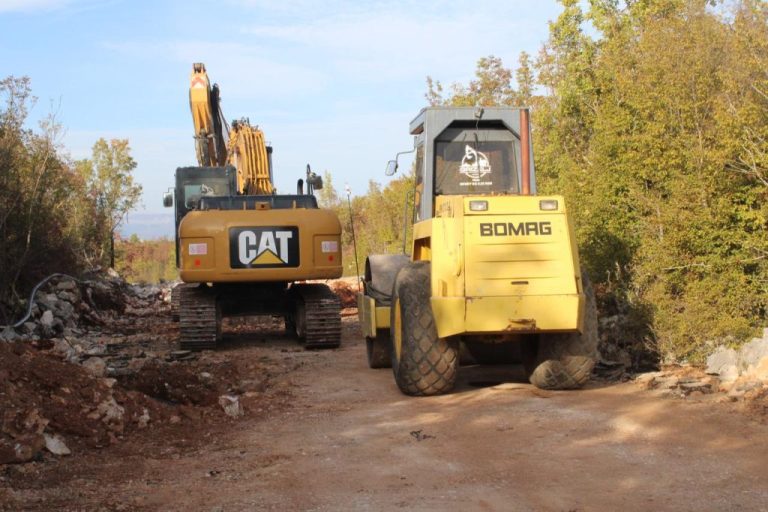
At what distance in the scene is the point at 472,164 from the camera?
33.3 feet

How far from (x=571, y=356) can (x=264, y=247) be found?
587 cm

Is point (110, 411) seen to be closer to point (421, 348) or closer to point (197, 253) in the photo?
point (421, 348)

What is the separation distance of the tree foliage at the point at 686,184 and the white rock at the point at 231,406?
211 inches

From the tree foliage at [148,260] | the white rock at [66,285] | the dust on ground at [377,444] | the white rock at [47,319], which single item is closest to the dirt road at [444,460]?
the dust on ground at [377,444]

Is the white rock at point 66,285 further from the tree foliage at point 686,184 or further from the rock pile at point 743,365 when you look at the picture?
the rock pile at point 743,365

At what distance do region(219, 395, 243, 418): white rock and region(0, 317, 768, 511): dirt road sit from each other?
0.48ft

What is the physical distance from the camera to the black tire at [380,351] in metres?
11.1

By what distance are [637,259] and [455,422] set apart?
5879mm

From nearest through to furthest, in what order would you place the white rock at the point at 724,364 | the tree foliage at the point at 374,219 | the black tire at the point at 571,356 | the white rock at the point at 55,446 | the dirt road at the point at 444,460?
the dirt road at the point at 444,460, the white rock at the point at 55,446, the black tire at the point at 571,356, the white rock at the point at 724,364, the tree foliage at the point at 374,219

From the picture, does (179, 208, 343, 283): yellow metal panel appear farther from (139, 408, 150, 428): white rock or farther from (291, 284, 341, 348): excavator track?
(139, 408, 150, 428): white rock

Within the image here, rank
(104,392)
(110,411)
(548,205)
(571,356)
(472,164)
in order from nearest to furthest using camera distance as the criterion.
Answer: (110,411) < (104,392) < (548,205) < (571,356) < (472,164)

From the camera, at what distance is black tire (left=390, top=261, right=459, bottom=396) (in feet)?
28.7

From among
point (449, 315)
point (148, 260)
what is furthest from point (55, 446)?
point (148, 260)

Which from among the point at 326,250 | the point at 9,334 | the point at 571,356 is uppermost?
the point at 326,250
